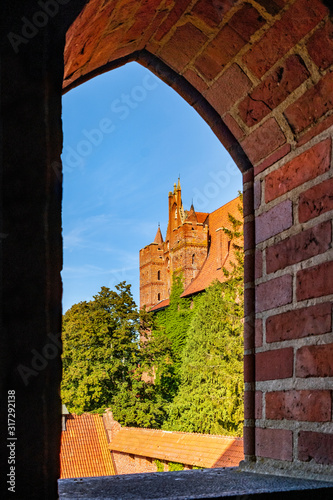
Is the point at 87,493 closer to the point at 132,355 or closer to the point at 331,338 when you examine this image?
the point at 331,338

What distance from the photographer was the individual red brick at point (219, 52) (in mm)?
1613

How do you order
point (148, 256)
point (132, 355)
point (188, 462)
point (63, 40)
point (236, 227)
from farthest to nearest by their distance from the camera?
point (148, 256)
point (132, 355)
point (236, 227)
point (188, 462)
point (63, 40)

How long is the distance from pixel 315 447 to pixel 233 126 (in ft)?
3.25

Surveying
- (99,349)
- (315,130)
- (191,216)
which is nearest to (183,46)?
(315,130)

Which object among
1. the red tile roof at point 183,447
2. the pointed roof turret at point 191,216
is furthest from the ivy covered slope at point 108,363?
the pointed roof turret at point 191,216

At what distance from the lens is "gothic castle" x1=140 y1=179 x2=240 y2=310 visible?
1207 inches

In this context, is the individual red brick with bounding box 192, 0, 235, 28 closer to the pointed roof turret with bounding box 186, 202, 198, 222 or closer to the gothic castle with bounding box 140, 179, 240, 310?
the gothic castle with bounding box 140, 179, 240, 310

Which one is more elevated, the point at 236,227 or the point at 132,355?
the point at 236,227

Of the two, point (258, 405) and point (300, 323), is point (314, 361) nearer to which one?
point (300, 323)

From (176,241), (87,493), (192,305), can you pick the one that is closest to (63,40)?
(87,493)

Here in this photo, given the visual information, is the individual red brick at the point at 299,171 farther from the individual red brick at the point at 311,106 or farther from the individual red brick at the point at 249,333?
the individual red brick at the point at 249,333

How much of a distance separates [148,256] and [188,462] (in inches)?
1108

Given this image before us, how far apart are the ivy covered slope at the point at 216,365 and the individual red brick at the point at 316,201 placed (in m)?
17.6

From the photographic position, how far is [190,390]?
76.7 ft
